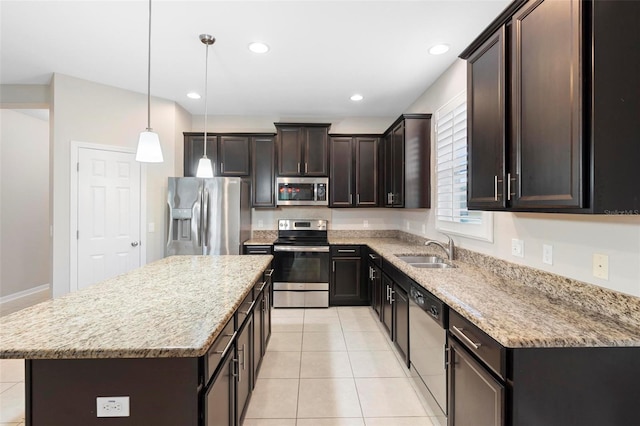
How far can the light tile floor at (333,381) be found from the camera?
75.9 inches

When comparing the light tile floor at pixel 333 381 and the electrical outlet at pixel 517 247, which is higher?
the electrical outlet at pixel 517 247

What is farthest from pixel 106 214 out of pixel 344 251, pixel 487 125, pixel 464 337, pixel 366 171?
pixel 487 125

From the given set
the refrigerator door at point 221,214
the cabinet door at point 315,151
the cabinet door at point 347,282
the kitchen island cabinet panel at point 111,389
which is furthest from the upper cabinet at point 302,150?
the kitchen island cabinet panel at point 111,389

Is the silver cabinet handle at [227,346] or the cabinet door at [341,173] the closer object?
the silver cabinet handle at [227,346]

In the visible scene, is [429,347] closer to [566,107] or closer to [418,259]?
[418,259]

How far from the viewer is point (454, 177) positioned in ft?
8.92

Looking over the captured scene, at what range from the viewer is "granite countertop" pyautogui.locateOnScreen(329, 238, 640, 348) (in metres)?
1.09

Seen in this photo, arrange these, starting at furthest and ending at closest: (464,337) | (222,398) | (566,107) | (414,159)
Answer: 1. (414,159)
2. (464,337)
3. (222,398)
4. (566,107)

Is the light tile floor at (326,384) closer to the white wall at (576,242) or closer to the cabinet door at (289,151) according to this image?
the white wall at (576,242)

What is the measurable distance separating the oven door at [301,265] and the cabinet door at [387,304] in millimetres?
1017

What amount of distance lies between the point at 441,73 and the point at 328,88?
1.26 metres

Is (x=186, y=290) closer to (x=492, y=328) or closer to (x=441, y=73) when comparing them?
(x=492, y=328)

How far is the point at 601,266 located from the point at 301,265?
309 cm

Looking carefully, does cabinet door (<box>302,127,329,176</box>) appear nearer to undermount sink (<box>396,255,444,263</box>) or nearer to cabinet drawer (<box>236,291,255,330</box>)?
undermount sink (<box>396,255,444,263</box>)
